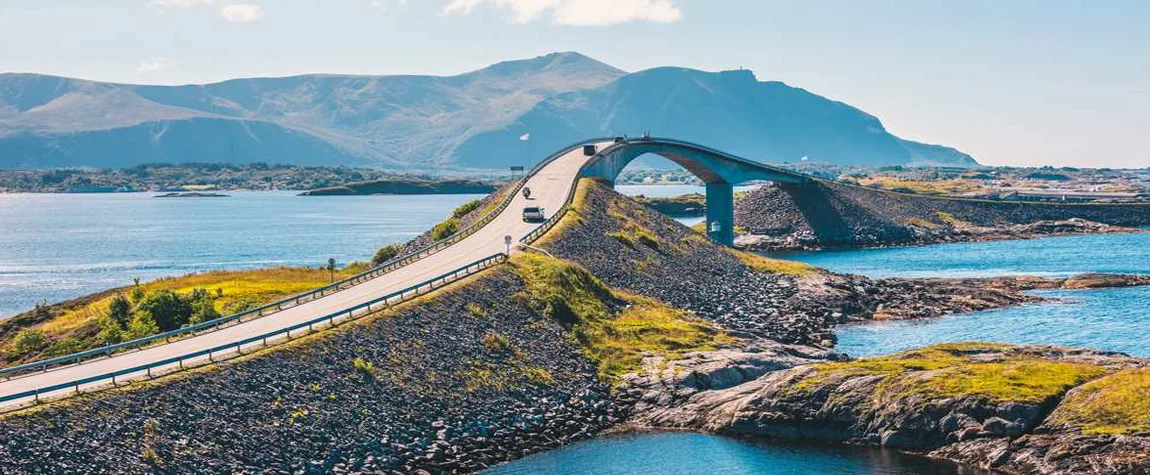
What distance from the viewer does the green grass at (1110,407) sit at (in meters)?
57.1

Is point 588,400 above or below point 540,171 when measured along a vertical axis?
below

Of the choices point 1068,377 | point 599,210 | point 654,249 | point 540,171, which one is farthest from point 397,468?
point 540,171

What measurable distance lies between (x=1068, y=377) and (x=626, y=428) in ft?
74.6

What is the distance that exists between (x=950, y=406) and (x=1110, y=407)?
23.8 ft

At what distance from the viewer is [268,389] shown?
58.4 meters

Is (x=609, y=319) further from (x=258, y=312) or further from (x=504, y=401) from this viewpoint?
(x=258, y=312)

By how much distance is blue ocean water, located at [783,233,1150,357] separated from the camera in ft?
308

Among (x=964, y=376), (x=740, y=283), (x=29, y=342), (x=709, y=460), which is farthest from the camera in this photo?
(x=740, y=283)

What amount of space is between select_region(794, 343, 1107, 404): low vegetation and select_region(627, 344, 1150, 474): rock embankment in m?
0.06

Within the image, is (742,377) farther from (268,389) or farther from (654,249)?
(654,249)

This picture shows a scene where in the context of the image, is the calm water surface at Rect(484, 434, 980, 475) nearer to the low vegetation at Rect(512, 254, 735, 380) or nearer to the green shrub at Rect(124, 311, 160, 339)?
the low vegetation at Rect(512, 254, 735, 380)

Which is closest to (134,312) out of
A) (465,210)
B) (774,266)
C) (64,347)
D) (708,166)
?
(64,347)

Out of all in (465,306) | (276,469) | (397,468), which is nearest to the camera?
(276,469)

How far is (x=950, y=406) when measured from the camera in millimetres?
61938
